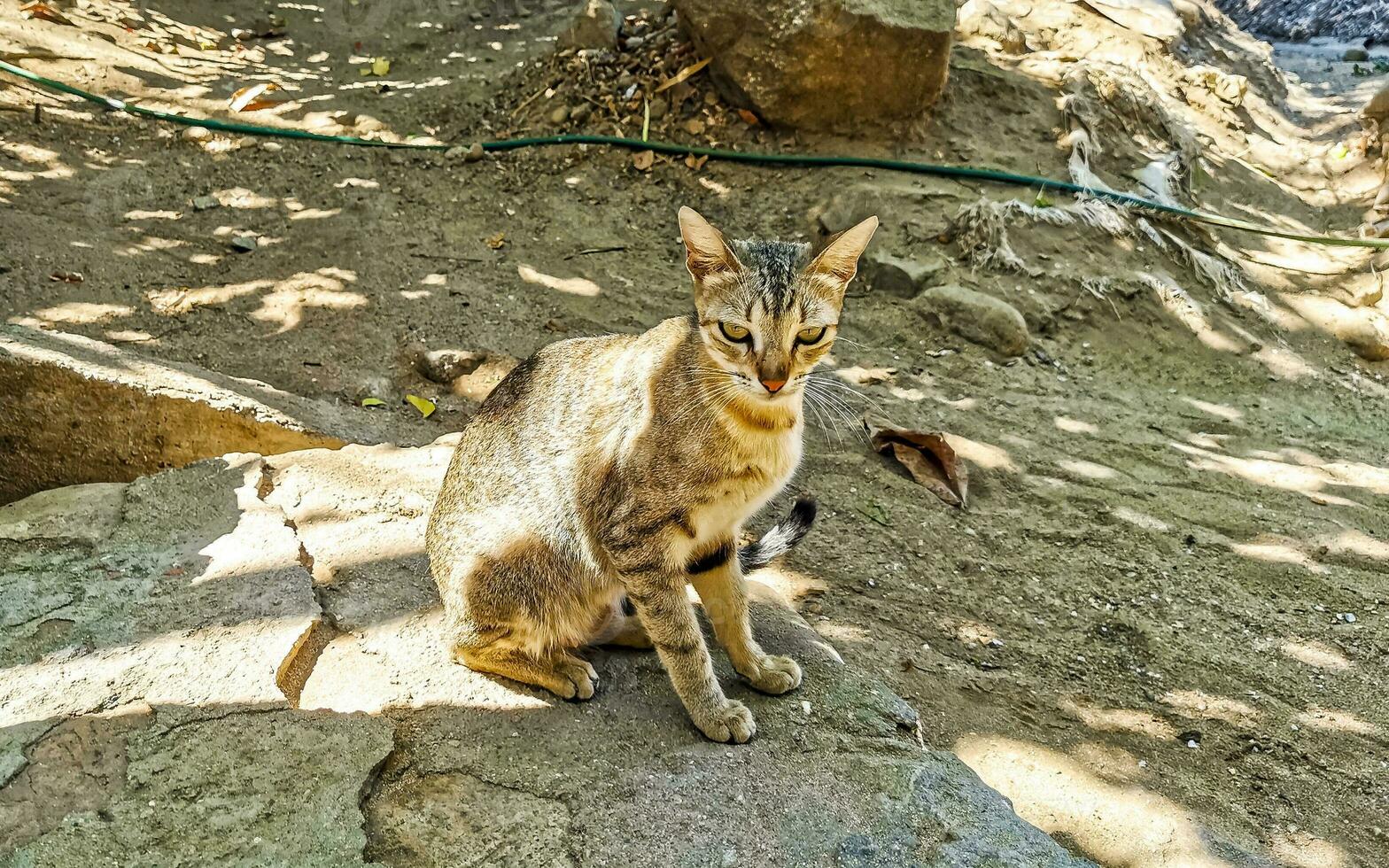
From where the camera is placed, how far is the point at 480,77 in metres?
8.78

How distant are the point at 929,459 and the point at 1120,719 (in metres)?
1.69

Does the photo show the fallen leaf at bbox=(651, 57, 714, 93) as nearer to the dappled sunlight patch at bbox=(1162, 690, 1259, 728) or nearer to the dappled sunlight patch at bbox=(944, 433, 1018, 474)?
the dappled sunlight patch at bbox=(944, 433, 1018, 474)

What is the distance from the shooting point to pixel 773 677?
3064 mm

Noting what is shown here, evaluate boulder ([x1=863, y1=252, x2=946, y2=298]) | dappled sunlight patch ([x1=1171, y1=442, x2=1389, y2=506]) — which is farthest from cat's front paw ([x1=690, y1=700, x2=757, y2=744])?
boulder ([x1=863, y1=252, x2=946, y2=298])

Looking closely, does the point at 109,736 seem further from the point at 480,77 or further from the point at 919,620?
the point at 480,77

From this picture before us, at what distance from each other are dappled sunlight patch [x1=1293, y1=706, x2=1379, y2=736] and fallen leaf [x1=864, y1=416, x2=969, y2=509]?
1.63 meters

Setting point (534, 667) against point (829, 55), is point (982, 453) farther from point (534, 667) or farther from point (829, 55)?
point (829, 55)

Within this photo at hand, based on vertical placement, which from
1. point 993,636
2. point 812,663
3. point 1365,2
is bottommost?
point 993,636

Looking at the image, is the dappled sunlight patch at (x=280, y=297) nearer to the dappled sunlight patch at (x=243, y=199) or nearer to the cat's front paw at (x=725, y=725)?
the dappled sunlight patch at (x=243, y=199)

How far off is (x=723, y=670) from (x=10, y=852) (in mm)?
1922

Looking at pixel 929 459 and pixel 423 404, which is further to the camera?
pixel 423 404

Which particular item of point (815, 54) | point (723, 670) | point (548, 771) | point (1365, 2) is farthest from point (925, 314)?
point (1365, 2)

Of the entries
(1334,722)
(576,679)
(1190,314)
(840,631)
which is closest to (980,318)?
(1190,314)

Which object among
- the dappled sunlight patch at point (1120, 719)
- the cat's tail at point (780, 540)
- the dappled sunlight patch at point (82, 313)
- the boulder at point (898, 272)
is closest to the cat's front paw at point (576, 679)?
the cat's tail at point (780, 540)
